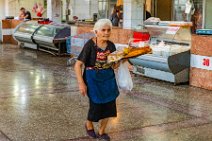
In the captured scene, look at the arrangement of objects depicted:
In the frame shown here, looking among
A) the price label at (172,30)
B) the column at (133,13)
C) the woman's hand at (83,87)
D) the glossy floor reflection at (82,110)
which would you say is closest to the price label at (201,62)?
the glossy floor reflection at (82,110)

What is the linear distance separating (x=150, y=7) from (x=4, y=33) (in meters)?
7.21

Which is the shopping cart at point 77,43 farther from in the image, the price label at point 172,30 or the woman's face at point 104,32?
the woman's face at point 104,32

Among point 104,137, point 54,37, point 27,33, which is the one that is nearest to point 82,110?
point 104,137

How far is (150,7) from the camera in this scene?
57.5 feet

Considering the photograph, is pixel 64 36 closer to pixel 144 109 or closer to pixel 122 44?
pixel 122 44

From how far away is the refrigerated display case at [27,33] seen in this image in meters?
16.7

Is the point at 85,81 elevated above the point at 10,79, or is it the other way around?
the point at 85,81

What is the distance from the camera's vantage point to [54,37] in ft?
48.7

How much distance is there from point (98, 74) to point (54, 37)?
31.7ft

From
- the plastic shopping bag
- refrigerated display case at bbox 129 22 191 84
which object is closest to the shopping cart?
refrigerated display case at bbox 129 22 191 84

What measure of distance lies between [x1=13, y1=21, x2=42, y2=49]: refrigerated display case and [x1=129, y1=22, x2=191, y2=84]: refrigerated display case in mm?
7040

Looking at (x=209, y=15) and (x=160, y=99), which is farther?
(x=209, y=15)

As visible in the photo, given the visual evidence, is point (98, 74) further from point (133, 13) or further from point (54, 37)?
point (54, 37)

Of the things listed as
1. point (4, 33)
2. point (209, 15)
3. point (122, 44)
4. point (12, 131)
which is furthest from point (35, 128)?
point (4, 33)
